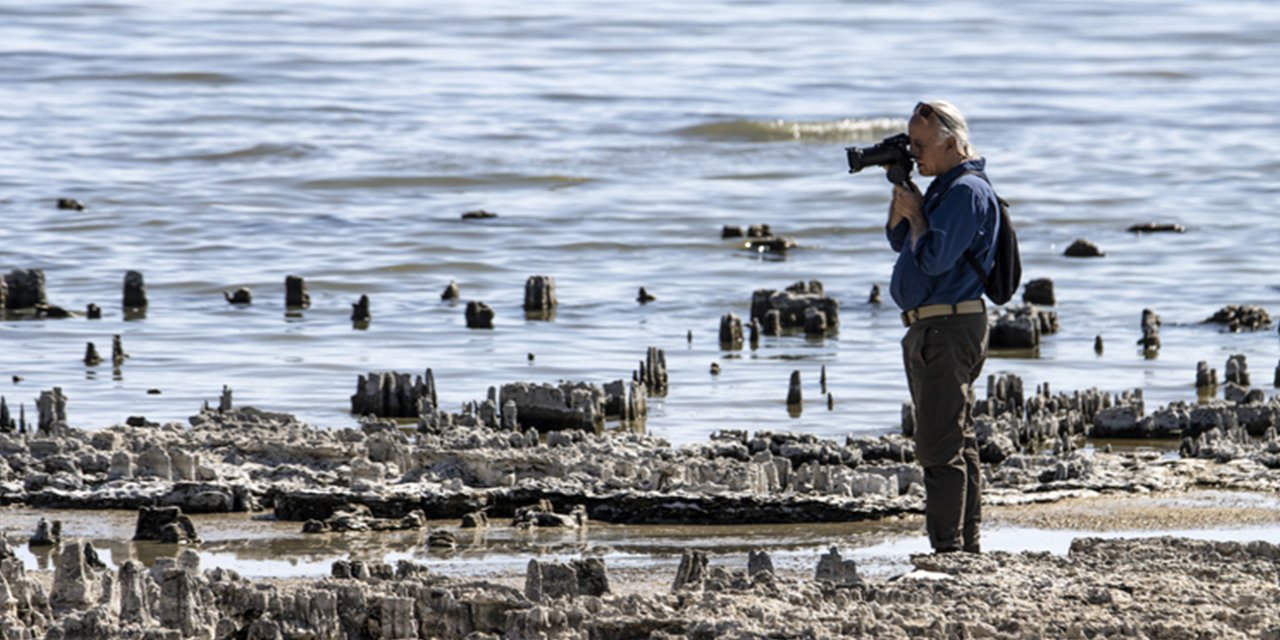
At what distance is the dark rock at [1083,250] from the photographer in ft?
93.5

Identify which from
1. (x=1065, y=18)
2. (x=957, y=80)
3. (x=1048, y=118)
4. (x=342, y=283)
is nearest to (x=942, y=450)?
(x=342, y=283)

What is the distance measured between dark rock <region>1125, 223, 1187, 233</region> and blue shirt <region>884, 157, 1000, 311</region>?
71.6ft

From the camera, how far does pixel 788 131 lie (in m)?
45.8

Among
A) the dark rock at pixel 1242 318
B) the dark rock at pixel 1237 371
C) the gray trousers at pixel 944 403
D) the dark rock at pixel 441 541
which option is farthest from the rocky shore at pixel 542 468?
the dark rock at pixel 1242 318

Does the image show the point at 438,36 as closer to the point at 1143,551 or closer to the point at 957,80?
the point at 957,80

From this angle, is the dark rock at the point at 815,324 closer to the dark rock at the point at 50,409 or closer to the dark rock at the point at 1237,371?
the dark rock at the point at 1237,371

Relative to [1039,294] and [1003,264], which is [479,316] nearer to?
[1039,294]

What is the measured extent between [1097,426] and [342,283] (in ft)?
37.8

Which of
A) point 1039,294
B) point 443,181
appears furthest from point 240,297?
point 443,181

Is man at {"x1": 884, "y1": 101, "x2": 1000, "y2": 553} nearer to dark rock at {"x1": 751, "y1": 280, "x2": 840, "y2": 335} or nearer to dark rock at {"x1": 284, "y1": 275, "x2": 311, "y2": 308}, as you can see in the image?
dark rock at {"x1": 751, "y1": 280, "x2": 840, "y2": 335}

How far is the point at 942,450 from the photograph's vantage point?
376 inches

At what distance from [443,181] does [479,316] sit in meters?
15.0

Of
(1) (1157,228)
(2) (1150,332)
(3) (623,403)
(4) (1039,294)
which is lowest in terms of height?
(3) (623,403)

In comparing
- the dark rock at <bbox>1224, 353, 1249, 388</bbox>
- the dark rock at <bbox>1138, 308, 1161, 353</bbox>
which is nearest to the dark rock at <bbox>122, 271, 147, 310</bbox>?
the dark rock at <bbox>1138, 308, 1161, 353</bbox>
